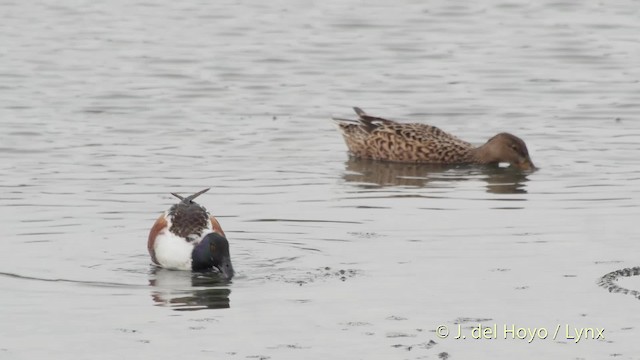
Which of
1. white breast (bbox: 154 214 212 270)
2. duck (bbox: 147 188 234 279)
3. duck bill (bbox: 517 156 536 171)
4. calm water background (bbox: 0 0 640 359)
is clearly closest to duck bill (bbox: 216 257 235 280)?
duck (bbox: 147 188 234 279)

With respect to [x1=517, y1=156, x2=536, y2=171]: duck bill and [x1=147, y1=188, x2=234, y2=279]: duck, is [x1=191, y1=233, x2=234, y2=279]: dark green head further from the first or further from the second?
[x1=517, y1=156, x2=536, y2=171]: duck bill

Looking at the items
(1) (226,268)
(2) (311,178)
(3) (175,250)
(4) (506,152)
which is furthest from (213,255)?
(4) (506,152)

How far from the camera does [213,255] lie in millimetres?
10945

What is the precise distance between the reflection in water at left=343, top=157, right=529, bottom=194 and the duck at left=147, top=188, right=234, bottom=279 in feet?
13.8

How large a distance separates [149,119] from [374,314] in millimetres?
9419

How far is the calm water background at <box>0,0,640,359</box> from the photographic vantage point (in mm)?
9555

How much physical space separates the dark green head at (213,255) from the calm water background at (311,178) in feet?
0.43

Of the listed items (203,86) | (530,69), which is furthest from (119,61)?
(530,69)

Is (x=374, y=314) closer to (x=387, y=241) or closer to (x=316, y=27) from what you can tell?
(x=387, y=241)

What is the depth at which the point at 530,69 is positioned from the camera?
22.7 meters

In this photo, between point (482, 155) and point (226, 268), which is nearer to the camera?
point (226, 268)

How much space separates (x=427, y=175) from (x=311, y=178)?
1.36 metres

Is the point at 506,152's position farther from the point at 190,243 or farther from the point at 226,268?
the point at 226,268

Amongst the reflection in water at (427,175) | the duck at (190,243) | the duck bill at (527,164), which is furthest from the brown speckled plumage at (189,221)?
the duck bill at (527,164)
